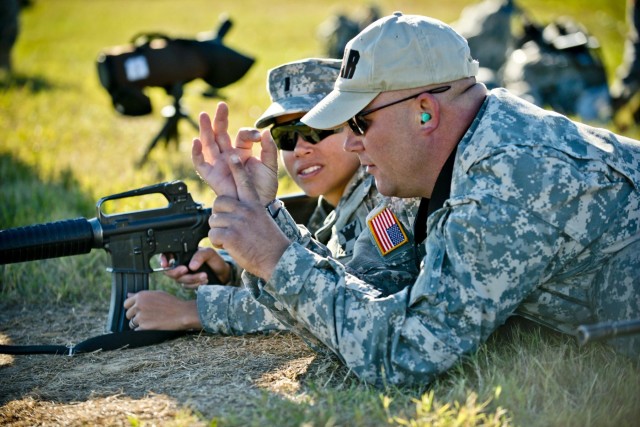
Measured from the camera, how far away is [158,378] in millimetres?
3627

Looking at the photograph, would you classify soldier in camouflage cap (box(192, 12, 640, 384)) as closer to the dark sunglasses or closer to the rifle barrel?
the rifle barrel

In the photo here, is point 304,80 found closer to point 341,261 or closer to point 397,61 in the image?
point 341,261

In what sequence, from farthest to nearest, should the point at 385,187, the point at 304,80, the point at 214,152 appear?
the point at 304,80 → the point at 214,152 → the point at 385,187

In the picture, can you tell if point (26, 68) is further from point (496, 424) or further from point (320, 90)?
point (496, 424)

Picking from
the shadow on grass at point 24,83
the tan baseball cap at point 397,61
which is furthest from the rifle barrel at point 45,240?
the shadow on grass at point 24,83

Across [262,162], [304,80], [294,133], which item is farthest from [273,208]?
[304,80]

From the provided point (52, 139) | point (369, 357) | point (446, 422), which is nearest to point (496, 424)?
point (446, 422)

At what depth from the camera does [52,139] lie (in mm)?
9805

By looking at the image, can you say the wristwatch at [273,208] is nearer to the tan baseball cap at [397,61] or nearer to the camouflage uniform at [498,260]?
the camouflage uniform at [498,260]

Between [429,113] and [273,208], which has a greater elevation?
[429,113]

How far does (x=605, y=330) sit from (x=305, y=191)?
249cm

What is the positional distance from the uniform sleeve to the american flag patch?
0.79 m

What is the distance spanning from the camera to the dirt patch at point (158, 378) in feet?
10.4

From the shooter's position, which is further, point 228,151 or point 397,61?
point 228,151
